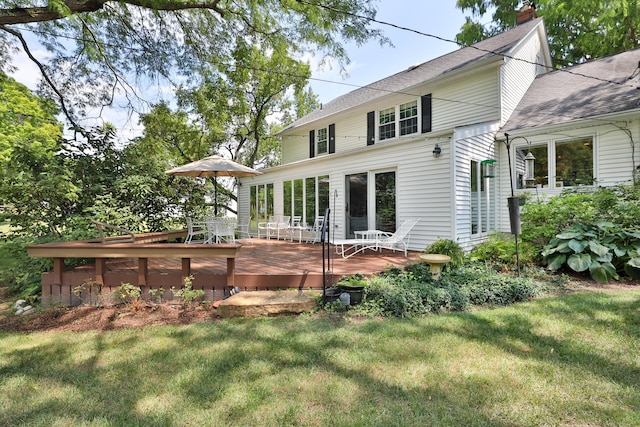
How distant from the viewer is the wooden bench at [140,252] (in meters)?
4.22

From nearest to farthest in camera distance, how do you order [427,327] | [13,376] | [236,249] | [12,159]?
1. [13,376]
2. [427,327]
3. [236,249]
4. [12,159]

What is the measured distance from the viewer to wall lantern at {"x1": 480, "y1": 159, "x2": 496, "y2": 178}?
7.89 m

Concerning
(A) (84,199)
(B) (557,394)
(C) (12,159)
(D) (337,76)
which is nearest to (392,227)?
(D) (337,76)

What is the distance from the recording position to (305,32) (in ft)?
24.0

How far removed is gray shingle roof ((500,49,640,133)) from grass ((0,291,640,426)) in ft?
21.2

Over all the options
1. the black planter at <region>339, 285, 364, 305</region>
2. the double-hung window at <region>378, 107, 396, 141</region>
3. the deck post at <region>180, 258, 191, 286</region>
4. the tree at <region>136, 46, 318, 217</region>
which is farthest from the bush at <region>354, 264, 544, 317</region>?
the tree at <region>136, 46, 318, 217</region>

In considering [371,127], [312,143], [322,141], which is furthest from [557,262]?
[312,143]

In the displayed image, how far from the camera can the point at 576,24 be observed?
49.3ft

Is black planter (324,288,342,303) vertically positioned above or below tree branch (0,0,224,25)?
below

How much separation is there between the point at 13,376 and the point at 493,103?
1090 cm

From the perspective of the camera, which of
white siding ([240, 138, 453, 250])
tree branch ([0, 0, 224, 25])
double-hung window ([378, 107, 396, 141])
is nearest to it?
tree branch ([0, 0, 224, 25])

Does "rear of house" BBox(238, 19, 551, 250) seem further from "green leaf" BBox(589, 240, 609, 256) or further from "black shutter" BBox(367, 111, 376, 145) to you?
"green leaf" BBox(589, 240, 609, 256)

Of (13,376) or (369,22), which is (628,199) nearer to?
(369,22)

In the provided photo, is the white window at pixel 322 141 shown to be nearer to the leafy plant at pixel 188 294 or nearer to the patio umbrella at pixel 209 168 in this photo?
the patio umbrella at pixel 209 168
